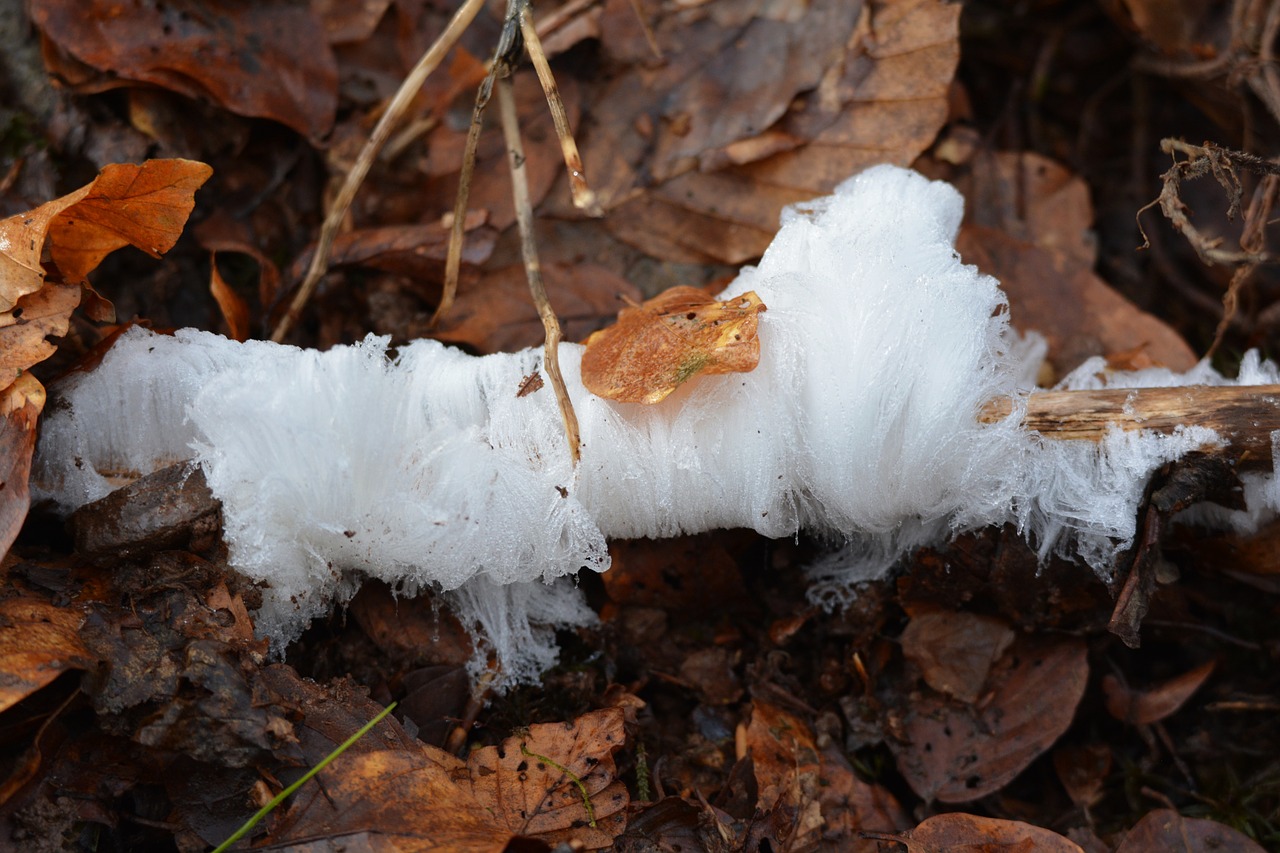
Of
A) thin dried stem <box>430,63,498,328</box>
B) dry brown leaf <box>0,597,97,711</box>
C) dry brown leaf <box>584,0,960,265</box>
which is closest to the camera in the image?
dry brown leaf <box>0,597,97,711</box>

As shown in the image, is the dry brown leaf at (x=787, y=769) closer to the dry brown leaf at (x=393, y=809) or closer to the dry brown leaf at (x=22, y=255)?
the dry brown leaf at (x=393, y=809)

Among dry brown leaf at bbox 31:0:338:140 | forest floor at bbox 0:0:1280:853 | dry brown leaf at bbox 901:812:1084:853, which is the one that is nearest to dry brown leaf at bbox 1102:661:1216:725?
forest floor at bbox 0:0:1280:853

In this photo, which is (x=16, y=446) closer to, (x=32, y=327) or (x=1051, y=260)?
(x=32, y=327)

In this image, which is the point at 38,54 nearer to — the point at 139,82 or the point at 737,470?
the point at 139,82

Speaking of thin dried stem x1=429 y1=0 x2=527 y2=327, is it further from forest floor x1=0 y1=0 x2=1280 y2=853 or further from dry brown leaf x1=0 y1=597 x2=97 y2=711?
dry brown leaf x1=0 y1=597 x2=97 y2=711

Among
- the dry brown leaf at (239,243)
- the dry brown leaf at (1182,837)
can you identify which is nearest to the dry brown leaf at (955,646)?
the dry brown leaf at (1182,837)

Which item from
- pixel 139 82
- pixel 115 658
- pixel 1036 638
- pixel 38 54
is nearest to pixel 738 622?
pixel 1036 638
